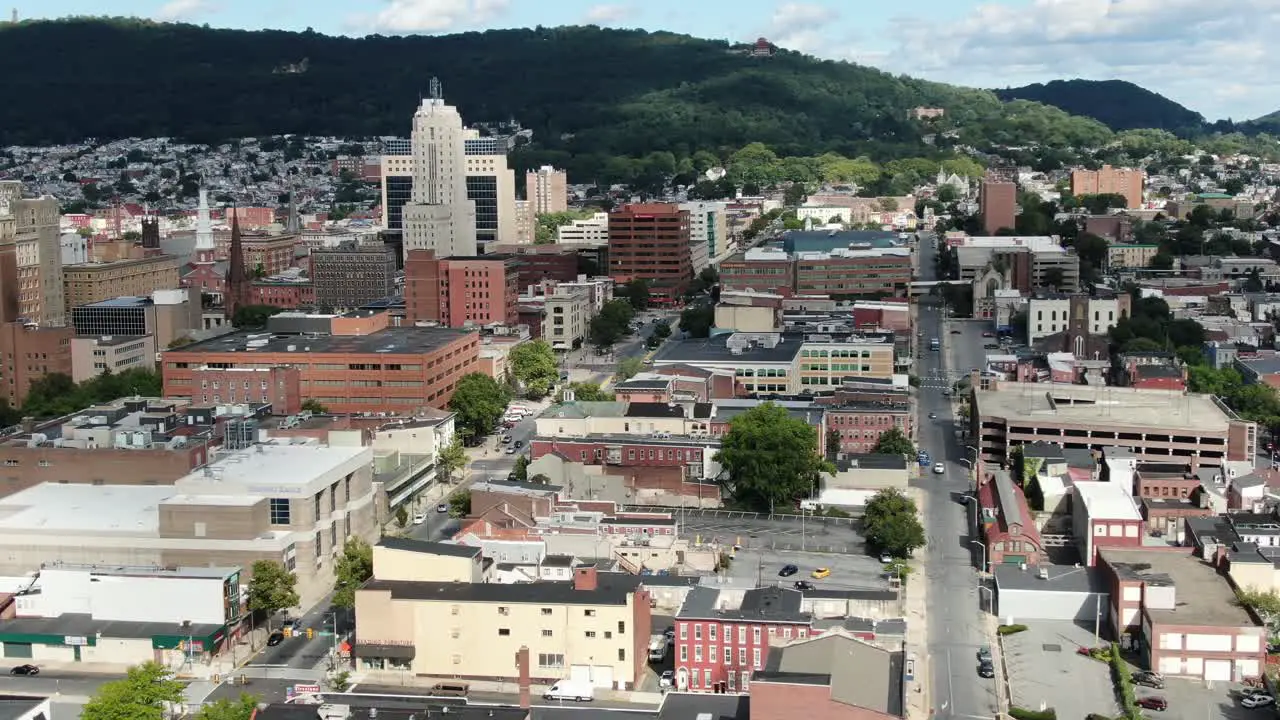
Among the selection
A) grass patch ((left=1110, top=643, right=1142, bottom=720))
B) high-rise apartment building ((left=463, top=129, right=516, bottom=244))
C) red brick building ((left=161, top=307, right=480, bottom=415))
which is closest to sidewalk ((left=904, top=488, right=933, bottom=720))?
grass patch ((left=1110, top=643, right=1142, bottom=720))

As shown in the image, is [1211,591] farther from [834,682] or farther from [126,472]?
[126,472]

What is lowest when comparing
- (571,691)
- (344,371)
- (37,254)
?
(571,691)

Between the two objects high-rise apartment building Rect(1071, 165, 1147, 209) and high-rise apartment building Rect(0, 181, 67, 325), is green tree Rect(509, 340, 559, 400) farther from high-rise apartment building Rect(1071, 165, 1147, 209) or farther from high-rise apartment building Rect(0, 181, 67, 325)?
high-rise apartment building Rect(1071, 165, 1147, 209)

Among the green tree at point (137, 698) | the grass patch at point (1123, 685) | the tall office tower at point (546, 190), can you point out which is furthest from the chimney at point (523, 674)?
the tall office tower at point (546, 190)

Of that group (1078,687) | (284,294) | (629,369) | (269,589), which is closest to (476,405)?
(629,369)

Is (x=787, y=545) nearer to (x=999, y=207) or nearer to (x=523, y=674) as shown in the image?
(x=523, y=674)

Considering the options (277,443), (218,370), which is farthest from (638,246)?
(277,443)
